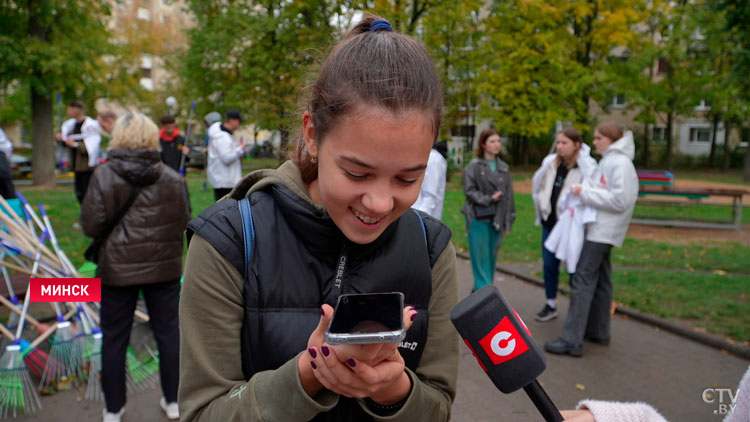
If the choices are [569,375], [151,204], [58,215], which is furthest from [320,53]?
[58,215]

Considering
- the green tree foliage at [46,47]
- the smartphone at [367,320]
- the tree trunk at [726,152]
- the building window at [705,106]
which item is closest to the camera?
the smartphone at [367,320]

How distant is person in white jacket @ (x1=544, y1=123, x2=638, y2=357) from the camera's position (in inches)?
201

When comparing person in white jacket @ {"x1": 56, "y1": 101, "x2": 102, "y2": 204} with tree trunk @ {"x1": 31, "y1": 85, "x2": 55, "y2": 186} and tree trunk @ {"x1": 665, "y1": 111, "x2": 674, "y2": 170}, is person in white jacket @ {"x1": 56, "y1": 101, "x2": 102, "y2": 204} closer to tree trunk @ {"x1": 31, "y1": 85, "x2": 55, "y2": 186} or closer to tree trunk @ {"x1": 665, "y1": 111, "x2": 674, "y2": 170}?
tree trunk @ {"x1": 31, "y1": 85, "x2": 55, "y2": 186}

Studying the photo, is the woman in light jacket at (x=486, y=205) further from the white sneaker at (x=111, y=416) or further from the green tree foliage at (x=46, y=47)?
the green tree foliage at (x=46, y=47)

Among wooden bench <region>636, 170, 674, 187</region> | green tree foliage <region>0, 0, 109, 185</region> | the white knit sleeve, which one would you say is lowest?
wooden bench <region>636, 170, 674, 187</region>

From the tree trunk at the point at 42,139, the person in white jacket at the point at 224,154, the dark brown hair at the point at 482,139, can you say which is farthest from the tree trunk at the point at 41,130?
the dark brown hair at the point at 482,139

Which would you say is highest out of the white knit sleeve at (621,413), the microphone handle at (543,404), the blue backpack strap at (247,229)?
the blue backpack strap at (247,229)

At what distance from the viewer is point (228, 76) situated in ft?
83.8

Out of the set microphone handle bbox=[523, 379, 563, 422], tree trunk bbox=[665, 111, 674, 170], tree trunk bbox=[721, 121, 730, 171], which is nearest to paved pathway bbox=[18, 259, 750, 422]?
microphone handle bbox=[523, 379, 563, 422]

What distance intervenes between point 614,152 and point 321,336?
4.84 metres

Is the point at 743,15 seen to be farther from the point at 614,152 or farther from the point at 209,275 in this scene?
the point at 209,275

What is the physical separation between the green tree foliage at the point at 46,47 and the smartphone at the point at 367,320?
676 inches

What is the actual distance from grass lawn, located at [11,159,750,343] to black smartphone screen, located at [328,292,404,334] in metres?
3.15

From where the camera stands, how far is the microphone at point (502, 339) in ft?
4.06
